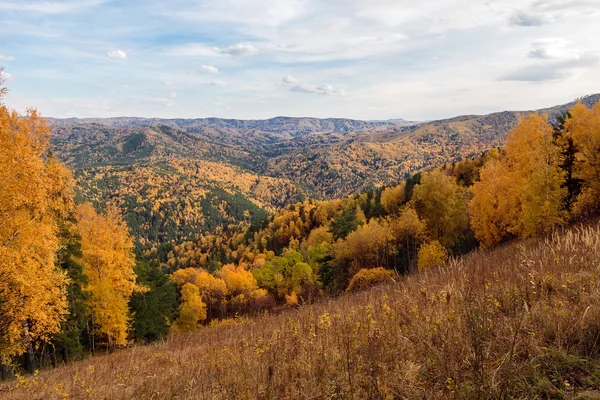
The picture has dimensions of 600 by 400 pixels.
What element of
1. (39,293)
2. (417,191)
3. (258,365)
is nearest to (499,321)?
(258,365)

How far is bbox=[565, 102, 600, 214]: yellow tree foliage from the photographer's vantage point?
2836cm

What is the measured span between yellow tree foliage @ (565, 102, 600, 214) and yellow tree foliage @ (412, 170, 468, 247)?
1165 centimetres

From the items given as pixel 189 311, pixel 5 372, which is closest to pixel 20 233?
pixel 5 372

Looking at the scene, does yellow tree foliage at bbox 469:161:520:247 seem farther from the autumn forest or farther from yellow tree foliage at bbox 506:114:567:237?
yellow tree foliage at bbox 506:114:567:237

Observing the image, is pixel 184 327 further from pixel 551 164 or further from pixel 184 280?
pixel 551 164

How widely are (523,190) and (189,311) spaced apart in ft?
163

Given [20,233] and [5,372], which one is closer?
[20,233]

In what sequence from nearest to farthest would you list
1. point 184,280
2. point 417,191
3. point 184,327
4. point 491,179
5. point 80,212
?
1. point 80,212
2. point 491,179
3. point 417,191
4. point 184,327
5. point 184,280

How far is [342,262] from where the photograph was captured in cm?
4525

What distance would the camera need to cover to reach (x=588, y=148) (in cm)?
2912

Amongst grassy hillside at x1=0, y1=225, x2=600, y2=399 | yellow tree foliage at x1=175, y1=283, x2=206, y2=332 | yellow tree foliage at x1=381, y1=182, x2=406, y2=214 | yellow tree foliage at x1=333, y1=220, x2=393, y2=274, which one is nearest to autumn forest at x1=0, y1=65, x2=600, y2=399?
grassy hillside at x1=0, y1=225, x2=600, y2=399

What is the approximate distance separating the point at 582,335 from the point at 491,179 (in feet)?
114

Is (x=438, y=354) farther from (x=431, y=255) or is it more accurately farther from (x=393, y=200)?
(x=393, y=200)

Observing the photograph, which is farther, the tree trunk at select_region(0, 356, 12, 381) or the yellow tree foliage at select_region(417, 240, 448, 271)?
the yellow tree foliage at select_region(417, 240, 448, 271)
